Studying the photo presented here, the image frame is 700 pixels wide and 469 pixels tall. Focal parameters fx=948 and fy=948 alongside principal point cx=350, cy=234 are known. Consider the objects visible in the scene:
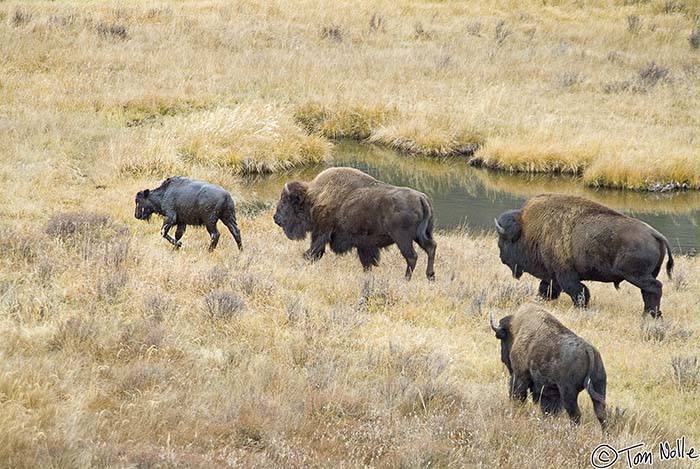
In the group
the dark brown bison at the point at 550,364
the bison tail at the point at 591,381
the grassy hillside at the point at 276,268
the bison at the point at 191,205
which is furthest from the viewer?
the bison at the point at 191,205

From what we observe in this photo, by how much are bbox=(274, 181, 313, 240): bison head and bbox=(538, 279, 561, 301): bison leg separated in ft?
10.0

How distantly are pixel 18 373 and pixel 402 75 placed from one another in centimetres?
2172

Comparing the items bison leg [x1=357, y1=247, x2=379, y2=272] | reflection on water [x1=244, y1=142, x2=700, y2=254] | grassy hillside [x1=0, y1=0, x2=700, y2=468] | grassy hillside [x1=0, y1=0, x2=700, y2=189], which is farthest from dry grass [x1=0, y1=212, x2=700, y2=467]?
grassy hillside [x1=0, y1=0, x2=700, y2=189]

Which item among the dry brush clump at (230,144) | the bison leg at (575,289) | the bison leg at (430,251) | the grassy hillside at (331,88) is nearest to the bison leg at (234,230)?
the bison leg at (430,251)

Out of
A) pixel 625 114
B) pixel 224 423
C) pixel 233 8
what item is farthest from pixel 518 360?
pixel 233 8

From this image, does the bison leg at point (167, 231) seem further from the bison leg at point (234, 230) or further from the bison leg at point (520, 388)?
the bison leg at point (520, 388)

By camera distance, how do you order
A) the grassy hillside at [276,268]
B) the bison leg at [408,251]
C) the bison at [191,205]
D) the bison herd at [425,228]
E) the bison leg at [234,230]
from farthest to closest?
the bison leg at [234,230]
the bison at [191,205]
the bison leg at [408,251]
the bison herd at [425,228]
the grassy hillside at [276,268]

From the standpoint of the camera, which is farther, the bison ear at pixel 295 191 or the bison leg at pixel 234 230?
the bison ear at pixel 295 191

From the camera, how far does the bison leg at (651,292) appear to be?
418 inches

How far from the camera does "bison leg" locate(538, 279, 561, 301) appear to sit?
11.6 m

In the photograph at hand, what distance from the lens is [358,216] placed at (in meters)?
11.7

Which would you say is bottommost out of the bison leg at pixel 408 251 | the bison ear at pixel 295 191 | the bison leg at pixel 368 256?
the bison leg at pixel 368 256

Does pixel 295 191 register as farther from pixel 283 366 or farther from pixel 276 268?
pixel 283 366

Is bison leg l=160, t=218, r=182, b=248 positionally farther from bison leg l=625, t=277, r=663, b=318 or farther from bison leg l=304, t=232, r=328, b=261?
bison leg l=625, t=277, r=663, b=318
